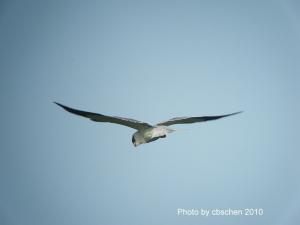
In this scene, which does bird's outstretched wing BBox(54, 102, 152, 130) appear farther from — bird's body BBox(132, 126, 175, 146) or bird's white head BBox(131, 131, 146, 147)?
bird's white head BBox(131, 131, 146, 147)

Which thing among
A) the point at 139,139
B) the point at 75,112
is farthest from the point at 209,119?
the point at 75,112

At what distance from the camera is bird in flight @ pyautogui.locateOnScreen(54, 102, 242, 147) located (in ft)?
48.8

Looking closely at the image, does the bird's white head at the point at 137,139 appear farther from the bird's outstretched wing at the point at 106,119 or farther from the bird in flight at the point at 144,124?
the bird's outstretched wing at the point at 106,119

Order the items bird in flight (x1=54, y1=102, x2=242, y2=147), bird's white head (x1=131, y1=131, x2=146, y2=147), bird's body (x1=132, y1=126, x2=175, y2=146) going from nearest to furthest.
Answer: bird in flight (x1=54, y1=102, x2=242, y2=147), bird's body (x1=132, y1=126, x2=175, y2=146), bird's white head (x1=131, y1=131, x2=146, y2=147)

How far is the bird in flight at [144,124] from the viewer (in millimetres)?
14867

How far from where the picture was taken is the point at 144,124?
→ 1559 centimetres

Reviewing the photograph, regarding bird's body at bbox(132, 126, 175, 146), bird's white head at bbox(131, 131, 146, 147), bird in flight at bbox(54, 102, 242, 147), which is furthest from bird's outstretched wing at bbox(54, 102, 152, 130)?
bird's white head at bbox(131, 131, 146, 147)

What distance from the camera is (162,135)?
50.5 feet

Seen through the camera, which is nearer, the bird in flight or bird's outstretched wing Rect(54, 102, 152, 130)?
the bird in flight

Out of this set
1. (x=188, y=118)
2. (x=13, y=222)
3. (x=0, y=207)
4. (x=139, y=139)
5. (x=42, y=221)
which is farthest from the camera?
(x=0, y=207)

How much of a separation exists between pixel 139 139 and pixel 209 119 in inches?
88.1

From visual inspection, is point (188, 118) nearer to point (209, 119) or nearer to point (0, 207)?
point (209, 119)

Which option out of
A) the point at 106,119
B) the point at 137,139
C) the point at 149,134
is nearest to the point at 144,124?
the point at 149,134

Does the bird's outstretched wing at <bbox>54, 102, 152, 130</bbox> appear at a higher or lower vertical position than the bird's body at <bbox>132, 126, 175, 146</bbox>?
higher
